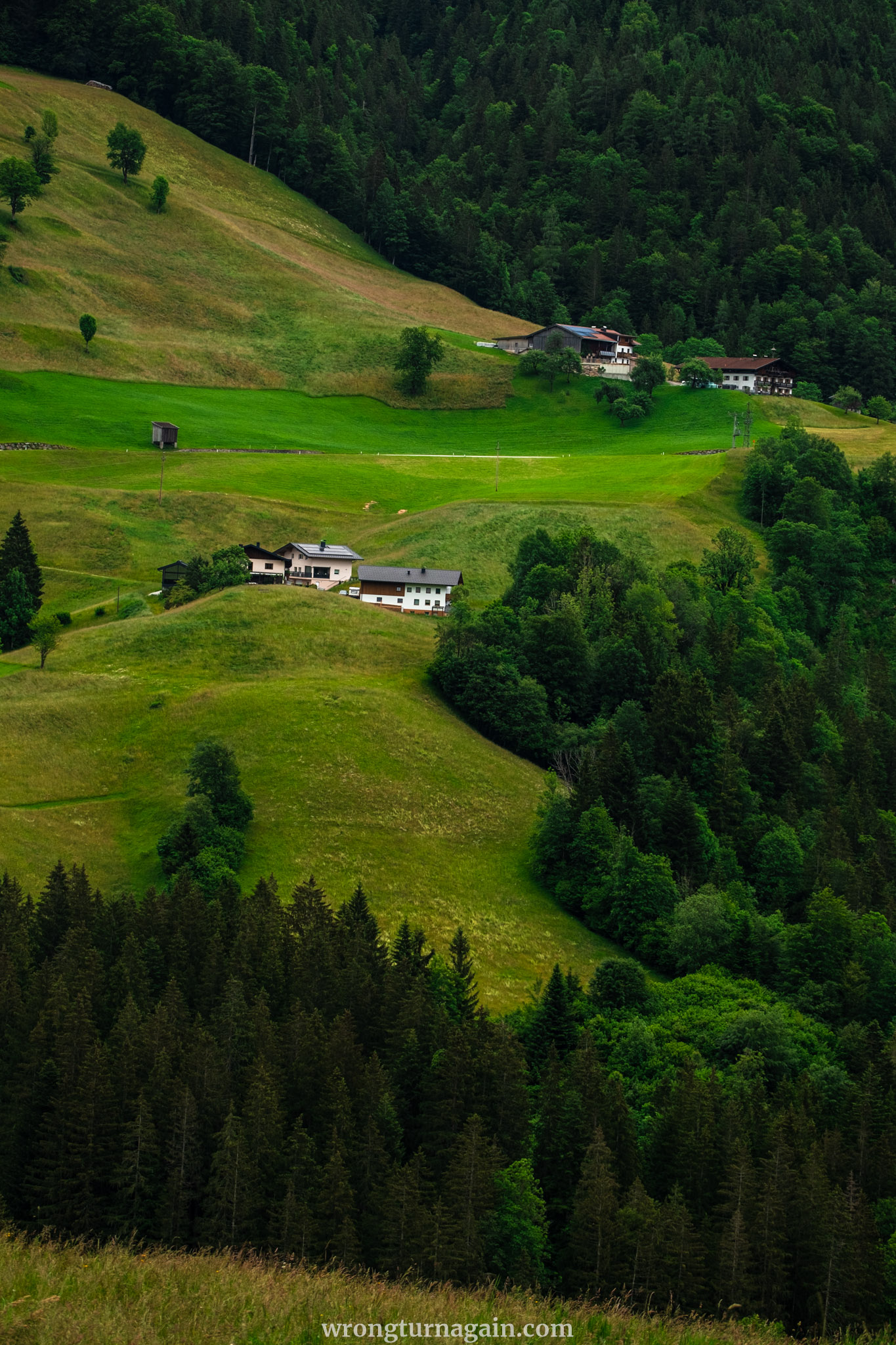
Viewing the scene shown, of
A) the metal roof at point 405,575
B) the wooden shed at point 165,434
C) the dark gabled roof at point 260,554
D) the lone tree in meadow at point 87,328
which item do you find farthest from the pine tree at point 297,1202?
the lone tree in meadow at point 87,328

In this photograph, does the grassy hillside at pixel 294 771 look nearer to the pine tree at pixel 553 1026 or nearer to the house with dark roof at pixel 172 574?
the pine tree at pixel 553 1026

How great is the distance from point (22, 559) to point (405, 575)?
33153mm

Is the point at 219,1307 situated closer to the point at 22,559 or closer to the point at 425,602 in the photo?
the point at 22,559

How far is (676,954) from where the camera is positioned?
278 ft

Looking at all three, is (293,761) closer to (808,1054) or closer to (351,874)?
(351,874)

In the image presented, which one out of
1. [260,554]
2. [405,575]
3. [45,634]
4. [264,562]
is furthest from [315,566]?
[45,634]

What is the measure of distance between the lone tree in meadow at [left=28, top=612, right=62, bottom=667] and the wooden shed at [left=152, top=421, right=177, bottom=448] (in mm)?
48696

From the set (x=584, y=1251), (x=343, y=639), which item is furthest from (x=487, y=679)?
(x=584, y=1251)

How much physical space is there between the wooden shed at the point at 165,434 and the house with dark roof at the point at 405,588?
45970 millimetres

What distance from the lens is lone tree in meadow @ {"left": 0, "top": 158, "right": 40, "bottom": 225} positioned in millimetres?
194250

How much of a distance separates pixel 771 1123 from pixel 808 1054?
1635 centimetres

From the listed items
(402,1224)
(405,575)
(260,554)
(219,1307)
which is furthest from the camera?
(260,554)

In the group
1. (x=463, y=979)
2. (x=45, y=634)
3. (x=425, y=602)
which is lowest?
(x=463, y=979)

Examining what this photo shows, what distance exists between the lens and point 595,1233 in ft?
164
